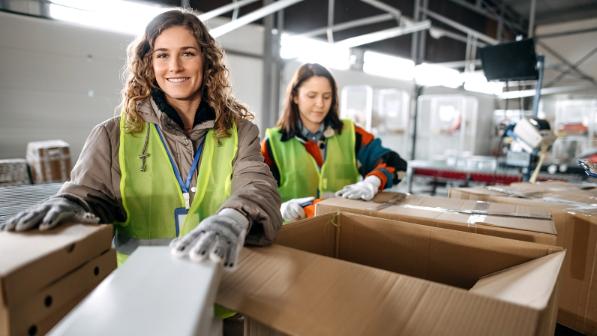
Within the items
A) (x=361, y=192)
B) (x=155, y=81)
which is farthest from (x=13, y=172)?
(x=361, y=192)

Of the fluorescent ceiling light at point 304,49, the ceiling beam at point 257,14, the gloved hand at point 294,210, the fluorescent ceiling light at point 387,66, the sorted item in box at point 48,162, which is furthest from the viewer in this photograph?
the fluorescent ceiling light at point 387,66

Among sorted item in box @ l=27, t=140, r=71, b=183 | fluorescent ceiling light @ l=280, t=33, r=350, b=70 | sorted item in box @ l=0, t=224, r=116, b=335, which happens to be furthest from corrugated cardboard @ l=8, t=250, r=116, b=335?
fluorescent ceiling light @ l=280, t=33, r=350, b=70

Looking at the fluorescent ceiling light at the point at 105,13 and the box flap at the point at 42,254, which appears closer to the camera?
the box flap at the point at 42,254

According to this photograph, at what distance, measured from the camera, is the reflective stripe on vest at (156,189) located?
125 centimetres

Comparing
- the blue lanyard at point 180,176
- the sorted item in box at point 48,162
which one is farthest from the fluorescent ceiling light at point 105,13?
the blue lanyard at point 180,176

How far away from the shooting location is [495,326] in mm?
536

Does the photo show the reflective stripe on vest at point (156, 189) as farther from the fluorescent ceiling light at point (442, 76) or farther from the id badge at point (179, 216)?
the fluorescent ceiling light at point (442, 76)

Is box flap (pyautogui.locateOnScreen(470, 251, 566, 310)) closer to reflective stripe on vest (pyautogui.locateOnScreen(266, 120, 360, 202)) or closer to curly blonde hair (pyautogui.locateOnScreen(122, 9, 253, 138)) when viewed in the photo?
curly blonde hair (pyautogui.locateOnScreen(122, 9, 253, 138))

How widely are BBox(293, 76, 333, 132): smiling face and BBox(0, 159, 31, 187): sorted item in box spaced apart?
2140 millimetres

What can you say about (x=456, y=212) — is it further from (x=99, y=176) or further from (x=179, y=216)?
(x=99, y=176)

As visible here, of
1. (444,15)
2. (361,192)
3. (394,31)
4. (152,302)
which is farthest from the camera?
(444,15)

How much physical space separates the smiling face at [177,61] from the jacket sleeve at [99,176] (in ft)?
0.82

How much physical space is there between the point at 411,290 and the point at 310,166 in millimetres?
1522

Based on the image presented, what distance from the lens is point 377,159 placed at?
2176mm
